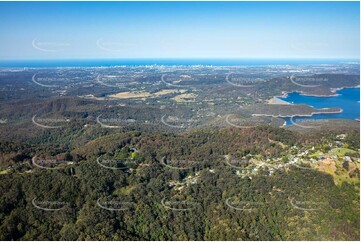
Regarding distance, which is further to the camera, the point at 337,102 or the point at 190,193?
the point at 337,102

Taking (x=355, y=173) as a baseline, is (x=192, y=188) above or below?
below

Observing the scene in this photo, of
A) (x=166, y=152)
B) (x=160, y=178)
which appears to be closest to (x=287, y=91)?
(x=166, y=152)

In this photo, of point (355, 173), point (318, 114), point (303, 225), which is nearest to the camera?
point (303, 225)

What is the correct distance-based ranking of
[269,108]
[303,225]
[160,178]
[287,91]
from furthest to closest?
[287,91], [269,108], [160,178], [303,225]

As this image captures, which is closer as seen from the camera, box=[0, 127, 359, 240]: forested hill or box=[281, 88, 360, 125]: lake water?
box=[0, 127, 359, 240]: forested hill

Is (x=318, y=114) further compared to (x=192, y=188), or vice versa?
(x=318, y=114)

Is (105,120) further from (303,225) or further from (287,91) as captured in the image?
(303,225)

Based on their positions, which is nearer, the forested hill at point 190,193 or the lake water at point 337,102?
the forested hill at point 190,193

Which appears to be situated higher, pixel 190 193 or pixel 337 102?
pixel 337 102
